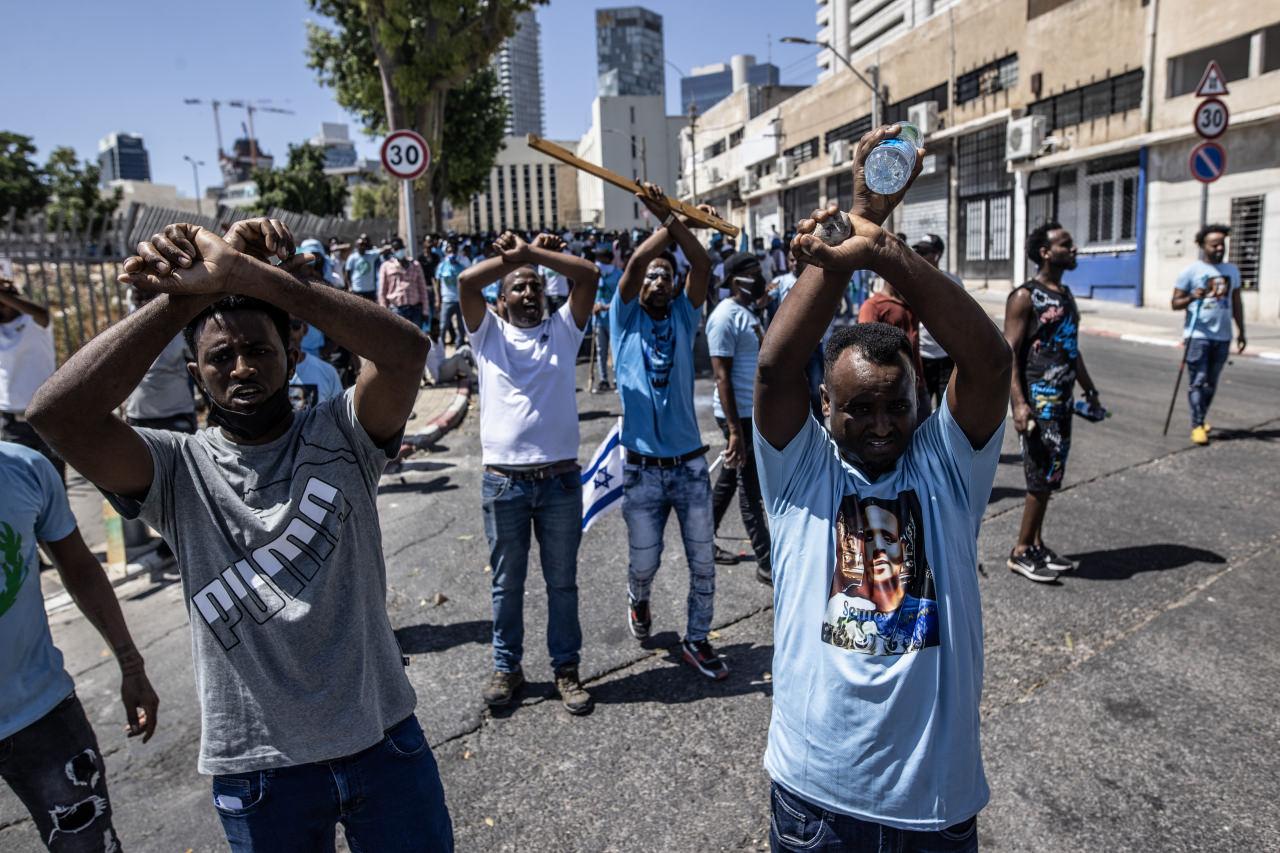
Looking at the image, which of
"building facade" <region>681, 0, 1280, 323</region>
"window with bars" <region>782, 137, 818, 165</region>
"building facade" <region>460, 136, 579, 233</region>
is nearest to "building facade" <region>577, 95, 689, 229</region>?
"window with bars" <region>782, 137, 818, 165</region>

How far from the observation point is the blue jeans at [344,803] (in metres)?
2.06

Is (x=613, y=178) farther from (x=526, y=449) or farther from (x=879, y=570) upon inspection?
(x=879, y=570)

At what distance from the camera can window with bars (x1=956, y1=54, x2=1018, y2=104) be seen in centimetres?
2558

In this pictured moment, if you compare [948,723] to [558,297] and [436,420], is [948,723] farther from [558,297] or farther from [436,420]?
[558,297]

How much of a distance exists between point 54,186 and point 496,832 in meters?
56.3

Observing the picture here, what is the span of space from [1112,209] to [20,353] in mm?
23288

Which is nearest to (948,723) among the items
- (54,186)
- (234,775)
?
(234,775)

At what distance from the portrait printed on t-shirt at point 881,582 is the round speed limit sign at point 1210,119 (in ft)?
42.2

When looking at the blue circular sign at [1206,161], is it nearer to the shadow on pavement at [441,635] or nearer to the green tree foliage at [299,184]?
the shadow on pavement at [441,635]

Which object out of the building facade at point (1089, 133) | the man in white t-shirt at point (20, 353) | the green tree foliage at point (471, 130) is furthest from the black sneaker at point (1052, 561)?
the green tree foliage at point (471, 130)

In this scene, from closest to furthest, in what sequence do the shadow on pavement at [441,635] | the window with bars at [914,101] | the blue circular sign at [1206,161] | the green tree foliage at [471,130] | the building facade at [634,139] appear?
the shadow on pavement at [441,635], the blue circular sign at [1206,161], the window with bars at [914,101], the green tree foliage at [471,130], the building facade at [634,139]

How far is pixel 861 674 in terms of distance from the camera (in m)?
A: 1.90

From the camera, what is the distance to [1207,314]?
7.88 meters

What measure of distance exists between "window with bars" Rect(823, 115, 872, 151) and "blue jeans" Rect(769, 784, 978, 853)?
1365 inches
